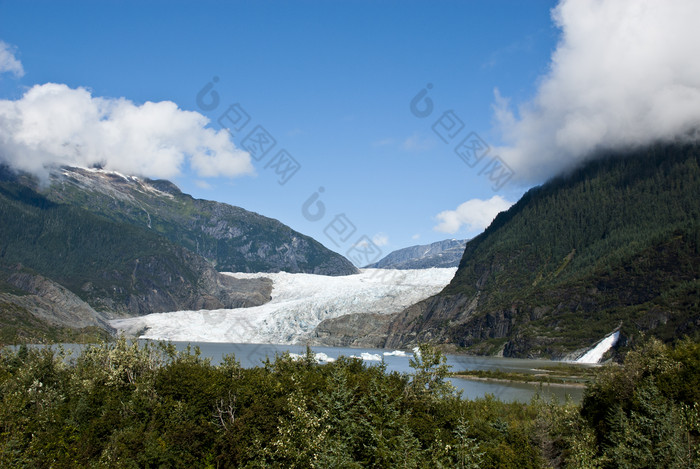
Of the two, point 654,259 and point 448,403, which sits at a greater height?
point 654,259

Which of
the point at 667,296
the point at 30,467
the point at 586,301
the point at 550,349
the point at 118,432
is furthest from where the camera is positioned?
the point at 586,301

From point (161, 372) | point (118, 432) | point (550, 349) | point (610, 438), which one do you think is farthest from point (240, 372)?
point (550, 349)

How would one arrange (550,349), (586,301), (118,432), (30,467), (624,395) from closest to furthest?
(30,467) → (118,432) → (624,395) → (550,349) → (586,301)

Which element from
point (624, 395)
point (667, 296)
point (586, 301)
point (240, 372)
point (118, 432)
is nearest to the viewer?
point (118, 432)

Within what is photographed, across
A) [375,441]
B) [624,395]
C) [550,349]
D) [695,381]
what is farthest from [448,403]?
[550,349]

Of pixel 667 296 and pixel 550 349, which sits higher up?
pixel 667 296

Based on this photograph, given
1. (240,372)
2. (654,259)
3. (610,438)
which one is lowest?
(610,438)

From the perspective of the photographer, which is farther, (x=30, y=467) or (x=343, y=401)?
(x=343, y=401)

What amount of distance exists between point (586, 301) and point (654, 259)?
23273 mm

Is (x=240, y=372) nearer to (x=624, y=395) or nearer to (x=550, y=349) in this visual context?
(x=624, y=395)

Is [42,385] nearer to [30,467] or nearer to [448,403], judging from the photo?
[30,467]

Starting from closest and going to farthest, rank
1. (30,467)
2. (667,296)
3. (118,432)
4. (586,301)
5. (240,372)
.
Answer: (30,467) < (118,432) < (240,372) < (667,296) < (586,301)

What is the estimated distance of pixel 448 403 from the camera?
44156 millimetres

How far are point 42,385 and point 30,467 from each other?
19147mm
